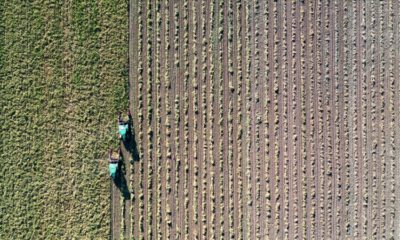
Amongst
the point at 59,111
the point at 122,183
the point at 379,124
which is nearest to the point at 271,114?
the point at 379,124

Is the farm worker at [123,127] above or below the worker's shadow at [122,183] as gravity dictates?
above

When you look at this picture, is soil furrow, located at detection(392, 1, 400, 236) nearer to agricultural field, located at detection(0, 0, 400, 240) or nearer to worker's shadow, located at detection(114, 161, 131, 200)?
agricultural field, located at detection(0, 0, 400, 240)

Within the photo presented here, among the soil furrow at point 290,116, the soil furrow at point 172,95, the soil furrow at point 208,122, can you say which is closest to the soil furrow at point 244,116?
the soil furrow at point 208,122

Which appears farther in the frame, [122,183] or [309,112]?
[309,112]

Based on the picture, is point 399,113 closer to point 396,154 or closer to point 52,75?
point 396,154

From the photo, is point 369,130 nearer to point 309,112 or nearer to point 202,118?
point 309,112

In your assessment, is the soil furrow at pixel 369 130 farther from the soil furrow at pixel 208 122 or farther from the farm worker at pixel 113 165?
the farm worker at pixel 113 165

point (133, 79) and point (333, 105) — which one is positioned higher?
point (133, 79)

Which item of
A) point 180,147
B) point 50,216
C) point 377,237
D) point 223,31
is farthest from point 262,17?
point 50,216
